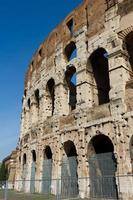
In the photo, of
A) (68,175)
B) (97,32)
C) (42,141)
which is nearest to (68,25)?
(97,32)

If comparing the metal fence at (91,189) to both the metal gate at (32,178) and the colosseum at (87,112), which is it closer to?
the colosseum at (87,112)

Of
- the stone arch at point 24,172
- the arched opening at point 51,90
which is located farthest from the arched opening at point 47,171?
the arched opening at point 51,90

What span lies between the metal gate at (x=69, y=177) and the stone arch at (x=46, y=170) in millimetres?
1066

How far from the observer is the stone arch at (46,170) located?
42.2 feet

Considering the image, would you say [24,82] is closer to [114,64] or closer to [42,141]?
[42,141]

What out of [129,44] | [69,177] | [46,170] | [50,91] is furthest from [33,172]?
[129,44]

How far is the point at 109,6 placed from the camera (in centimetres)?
1214

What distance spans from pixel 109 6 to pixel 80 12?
8.70 ft

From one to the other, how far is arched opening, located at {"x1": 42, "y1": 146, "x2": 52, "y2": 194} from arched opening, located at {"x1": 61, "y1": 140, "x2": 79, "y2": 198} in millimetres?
1114

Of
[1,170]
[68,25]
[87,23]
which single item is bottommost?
[1,170]

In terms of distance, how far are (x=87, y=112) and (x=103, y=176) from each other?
122 inches

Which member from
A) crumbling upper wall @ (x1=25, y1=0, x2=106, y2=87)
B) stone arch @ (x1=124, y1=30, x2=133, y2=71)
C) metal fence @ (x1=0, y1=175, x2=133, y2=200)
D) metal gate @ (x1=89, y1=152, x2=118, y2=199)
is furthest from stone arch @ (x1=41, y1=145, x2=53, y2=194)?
stone arch @ (x1=124, y1=30, x2=133, y2=71)

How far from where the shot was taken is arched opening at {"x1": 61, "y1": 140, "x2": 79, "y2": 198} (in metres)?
10.4

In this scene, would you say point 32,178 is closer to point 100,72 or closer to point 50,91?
point 50,91
